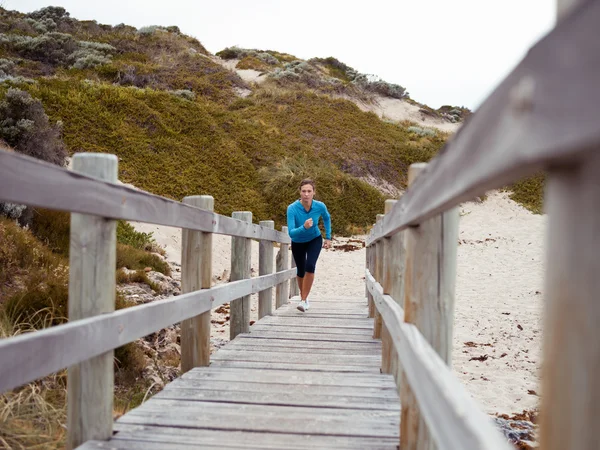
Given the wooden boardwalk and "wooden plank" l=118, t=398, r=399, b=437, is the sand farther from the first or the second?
"wooden plank" l=118, t=398, r=399, b=437

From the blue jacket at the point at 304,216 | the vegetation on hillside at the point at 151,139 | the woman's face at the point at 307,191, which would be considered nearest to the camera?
the vegetation on hillside at the point at 151,139

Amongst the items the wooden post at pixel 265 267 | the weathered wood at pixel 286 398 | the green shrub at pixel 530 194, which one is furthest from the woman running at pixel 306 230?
the green shrub at pixel 530 194

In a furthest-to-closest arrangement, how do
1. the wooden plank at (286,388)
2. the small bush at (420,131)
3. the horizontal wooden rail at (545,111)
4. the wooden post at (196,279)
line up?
the small bush at (420,131), the wooden post at (196,279), the wooden plank at (286,388), the horizontal wooden rail at (545,111)

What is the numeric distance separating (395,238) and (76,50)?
1049 inches

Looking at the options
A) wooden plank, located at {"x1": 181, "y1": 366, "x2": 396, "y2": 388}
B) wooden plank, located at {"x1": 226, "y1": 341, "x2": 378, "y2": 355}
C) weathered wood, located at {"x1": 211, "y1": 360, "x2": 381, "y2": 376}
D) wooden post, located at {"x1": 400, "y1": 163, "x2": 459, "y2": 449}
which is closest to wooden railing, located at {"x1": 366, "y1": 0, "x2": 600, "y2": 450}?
wooden post, located at {"x1": 400, "y1": 163, "x2": 459, "y2": 449}

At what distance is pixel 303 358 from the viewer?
4.59 m

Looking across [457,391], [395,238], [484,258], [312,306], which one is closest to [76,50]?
[484,258]

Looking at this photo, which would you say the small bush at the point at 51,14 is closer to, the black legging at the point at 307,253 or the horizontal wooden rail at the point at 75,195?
the black legging at the point at 307,253

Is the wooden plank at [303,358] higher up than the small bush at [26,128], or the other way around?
the small bush at [26,128]

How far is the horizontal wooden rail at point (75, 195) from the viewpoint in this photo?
1.67 metres

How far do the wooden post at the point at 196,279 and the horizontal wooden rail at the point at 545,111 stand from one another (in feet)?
9.61

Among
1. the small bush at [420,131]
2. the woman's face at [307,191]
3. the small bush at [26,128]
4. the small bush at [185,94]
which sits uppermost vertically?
the small bush at [185,94]

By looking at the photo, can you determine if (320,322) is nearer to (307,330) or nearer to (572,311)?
(307,330)

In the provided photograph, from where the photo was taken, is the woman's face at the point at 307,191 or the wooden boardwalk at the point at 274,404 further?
the woman's face at the point at 307,191
